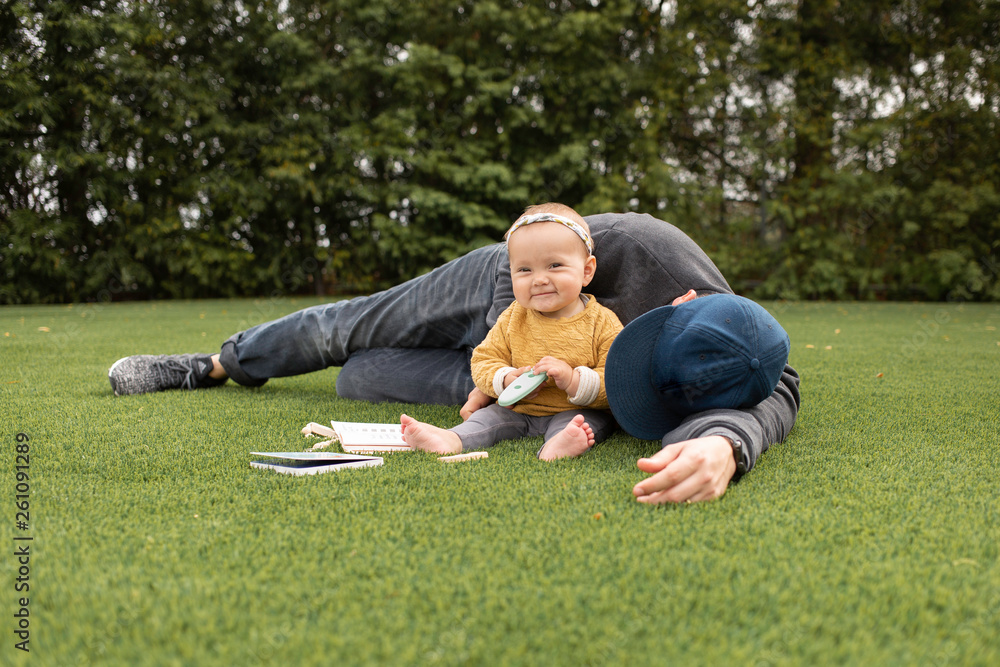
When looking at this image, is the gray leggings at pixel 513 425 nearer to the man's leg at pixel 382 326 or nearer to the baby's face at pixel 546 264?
Answer: the baby's face at pixel 546 264

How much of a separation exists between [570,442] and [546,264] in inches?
19.0

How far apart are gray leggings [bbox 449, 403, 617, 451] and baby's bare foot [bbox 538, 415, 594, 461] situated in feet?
0.29

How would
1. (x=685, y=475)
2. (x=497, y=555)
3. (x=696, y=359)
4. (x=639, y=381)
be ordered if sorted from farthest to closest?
(x=639, y=381) → (x=696, y=359) → (x=685, y=475) → (x=497, y=555)

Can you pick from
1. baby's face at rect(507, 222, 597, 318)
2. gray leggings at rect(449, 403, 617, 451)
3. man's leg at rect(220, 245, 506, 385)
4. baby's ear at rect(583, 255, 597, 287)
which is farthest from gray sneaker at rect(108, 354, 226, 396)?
baby's ear at rect(583, 255, 597, 287)

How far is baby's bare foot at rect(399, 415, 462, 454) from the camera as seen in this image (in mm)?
1704

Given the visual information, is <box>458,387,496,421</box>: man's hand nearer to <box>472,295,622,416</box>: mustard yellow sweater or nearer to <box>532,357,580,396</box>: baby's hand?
<box>472,295,622,416</box>: mustard yellow sweater

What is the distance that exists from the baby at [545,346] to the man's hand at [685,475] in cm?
38

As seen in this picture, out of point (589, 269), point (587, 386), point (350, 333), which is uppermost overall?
point (589, 269)

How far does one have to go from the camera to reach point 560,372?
1754 mm

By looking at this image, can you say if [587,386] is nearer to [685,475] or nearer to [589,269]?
[589,269]

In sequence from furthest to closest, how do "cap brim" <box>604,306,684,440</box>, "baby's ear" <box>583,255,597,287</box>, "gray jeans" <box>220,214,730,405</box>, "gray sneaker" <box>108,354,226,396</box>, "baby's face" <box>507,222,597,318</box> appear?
"gray sneaker" <box>108,354,226,396</box>, "gray jeans" <box>220,214,730,405</box>, "baby's ear" <box>583,255,597,287</box>, "baby's face" <box>507,222,597,318</box>, "cap brim" <box>604,306,684,440</box>

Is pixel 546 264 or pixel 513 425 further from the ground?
pixel 546 264

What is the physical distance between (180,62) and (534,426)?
10.8m

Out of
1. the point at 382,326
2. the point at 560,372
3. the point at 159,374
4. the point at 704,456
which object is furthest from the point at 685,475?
the point at 159,374
